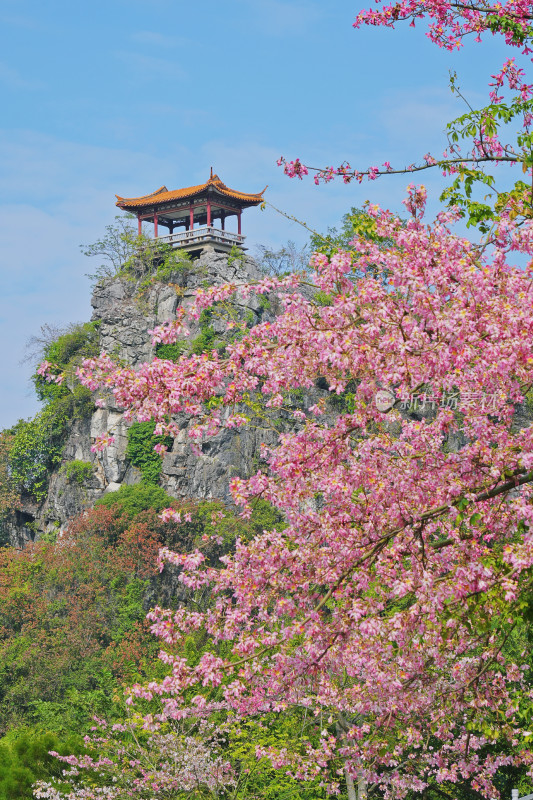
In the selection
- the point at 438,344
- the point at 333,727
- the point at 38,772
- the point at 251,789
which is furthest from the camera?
the point at 333,727

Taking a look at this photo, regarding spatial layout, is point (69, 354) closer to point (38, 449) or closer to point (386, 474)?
point (38, 449)

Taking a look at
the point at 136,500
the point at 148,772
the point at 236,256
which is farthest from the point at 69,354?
the point at 148,772

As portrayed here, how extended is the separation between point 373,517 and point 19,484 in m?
36.0

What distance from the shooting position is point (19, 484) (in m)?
40.7

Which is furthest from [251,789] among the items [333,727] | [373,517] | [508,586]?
[508,586]

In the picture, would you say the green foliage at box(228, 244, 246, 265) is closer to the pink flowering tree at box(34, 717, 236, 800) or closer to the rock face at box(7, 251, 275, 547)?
the rock face at box(7, 251, 275, 547)

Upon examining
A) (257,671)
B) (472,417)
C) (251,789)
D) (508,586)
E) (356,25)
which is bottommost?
(251,789)

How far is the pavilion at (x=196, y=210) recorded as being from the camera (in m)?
41.7

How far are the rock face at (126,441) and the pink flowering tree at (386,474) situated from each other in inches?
1069

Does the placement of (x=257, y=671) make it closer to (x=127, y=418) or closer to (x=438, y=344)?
(x=127, y=418)

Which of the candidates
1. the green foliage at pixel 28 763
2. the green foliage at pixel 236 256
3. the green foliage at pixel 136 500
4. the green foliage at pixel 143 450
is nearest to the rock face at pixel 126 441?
the green foliage at pixel 236 256

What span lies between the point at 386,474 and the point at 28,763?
9690 millimetres

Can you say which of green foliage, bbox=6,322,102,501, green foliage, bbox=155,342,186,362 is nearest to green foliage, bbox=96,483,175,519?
green foliage, bbox=155,342,186,362

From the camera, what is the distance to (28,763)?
13.7 meters
